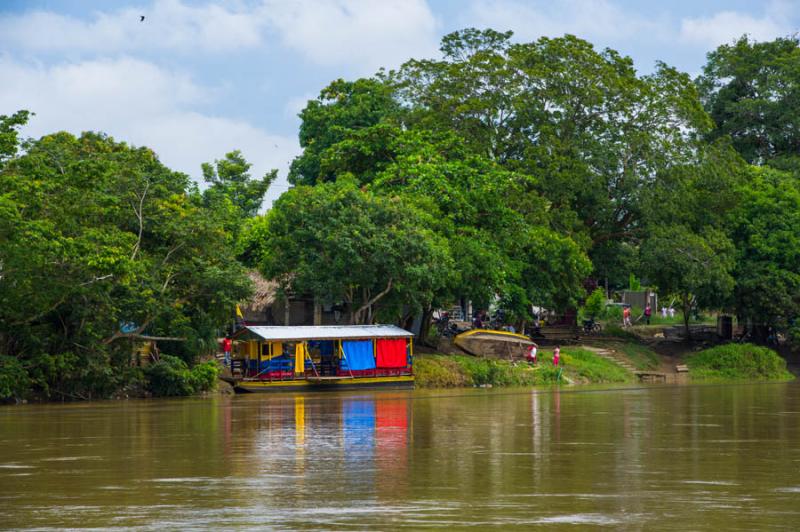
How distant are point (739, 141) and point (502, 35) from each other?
67.3 feet

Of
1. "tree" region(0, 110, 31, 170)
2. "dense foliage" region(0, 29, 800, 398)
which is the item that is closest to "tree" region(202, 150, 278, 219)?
"dense foliage" region(0, 29, 800, 398)

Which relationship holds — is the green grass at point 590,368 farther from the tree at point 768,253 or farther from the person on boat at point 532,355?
the tree at point 768,253

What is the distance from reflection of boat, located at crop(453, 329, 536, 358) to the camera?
43188mm

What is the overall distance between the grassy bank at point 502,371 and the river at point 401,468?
12926mm

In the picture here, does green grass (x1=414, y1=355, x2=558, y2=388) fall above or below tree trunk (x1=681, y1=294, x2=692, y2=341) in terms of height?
below

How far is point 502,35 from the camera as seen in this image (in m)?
47.8

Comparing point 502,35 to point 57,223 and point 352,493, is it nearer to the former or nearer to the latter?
point 57,223

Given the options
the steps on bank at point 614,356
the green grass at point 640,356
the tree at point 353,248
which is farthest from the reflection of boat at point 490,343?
the green grass at point 640,356

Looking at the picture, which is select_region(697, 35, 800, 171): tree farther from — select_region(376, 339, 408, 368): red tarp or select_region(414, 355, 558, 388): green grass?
select_region(376, 339, 408, 368): red tarp

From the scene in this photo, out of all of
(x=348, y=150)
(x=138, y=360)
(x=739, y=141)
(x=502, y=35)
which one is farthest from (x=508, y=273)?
(x=739, y=141)

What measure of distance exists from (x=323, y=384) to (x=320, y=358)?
3.58 ft

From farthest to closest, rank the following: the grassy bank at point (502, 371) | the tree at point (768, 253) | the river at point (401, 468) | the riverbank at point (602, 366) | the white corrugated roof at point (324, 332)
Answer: the tree at point (768, 253)
the riverbank at point (602, 366)
the grassy bank at point (502, 371)
the white corrugated roof at point (324, 332)
the river at point (401, 468)

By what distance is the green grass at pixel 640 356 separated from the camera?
1882 inches

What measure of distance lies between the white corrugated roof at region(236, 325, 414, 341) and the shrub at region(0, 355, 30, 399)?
784cm
